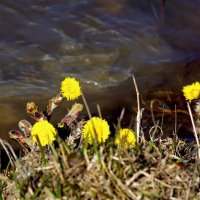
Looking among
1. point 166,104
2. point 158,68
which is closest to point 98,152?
point 166,104

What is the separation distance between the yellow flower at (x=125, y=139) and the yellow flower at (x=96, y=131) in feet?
0.22

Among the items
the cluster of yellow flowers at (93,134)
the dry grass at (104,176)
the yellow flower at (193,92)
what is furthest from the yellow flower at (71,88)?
the yellow flower at (193,92)

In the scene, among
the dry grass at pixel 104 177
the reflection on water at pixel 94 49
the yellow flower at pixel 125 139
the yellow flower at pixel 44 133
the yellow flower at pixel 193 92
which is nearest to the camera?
the dry grass at pixel 104 177

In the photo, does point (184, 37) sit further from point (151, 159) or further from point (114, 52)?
point (151, 159)

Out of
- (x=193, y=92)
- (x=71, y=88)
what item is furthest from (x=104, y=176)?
(x=193, y=92)

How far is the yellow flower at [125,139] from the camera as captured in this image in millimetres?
2471

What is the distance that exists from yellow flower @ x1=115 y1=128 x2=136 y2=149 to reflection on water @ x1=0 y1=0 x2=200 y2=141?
78.8 inches

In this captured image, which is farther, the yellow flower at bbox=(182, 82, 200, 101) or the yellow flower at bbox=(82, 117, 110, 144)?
the yellow flower at bbox=(182, 82, 200, 101)

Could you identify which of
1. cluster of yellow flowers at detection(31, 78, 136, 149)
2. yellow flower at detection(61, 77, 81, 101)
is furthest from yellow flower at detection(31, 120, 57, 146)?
yellow flower at detection(61, 77, 81, 101)

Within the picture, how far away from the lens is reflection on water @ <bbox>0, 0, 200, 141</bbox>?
516 cm

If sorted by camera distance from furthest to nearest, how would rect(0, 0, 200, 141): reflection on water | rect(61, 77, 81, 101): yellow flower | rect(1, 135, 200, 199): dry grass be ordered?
rect(0, 0, 200, 141): reflection on water → rect(61, 77, 81, 101): yellow flower → rect(1, 135, 200, 199): dry grass

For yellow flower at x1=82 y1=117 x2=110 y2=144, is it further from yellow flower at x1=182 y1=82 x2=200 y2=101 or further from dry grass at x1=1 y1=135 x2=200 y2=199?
yellow flower at x1=182 y1=82 x2=200 y2=101

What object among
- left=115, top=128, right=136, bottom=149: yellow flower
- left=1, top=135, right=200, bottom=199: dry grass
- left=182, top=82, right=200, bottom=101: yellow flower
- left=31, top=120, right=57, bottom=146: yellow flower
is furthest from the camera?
left=182, top=82, right=200, bottom=101: yellow flower

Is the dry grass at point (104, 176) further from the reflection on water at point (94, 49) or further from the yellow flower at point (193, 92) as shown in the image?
the reflection on water at point (94, 49)
